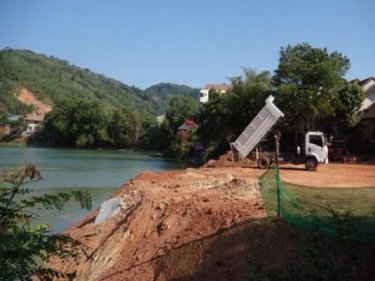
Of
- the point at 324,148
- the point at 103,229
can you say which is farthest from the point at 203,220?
the point at 324,148

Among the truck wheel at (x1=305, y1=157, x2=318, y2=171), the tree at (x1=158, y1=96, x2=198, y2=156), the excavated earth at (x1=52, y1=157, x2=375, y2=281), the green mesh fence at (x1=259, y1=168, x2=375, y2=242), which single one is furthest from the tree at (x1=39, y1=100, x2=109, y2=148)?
the green mesh fence at (x1=259, y1=168, x2=375, y2=242)

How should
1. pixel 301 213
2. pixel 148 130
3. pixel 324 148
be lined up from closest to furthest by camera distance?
1. pixel 301 213
2. pixel 324 148
3. pixel 148 130

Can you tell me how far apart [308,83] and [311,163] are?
29.7 ft

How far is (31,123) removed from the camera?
135750 millimetres

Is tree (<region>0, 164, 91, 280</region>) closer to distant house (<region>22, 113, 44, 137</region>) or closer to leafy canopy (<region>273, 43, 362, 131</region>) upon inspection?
leafy canopy (<region>273, 43, 362, 131</region>)

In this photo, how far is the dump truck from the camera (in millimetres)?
25359

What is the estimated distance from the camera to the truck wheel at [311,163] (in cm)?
2495

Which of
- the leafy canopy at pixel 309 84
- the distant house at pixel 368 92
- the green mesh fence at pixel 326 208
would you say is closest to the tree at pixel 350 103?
the leafy canopy at pixel 309 84

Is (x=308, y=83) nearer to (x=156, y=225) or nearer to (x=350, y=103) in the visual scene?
(x=350, y=103)

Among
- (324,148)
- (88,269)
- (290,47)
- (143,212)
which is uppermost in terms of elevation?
(290,47)

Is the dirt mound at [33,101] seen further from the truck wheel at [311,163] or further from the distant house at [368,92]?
the truck wheel at [311,163]

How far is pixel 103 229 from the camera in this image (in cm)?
1530

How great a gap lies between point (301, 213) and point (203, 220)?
295cm

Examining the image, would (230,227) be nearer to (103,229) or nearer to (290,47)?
(103,229)
